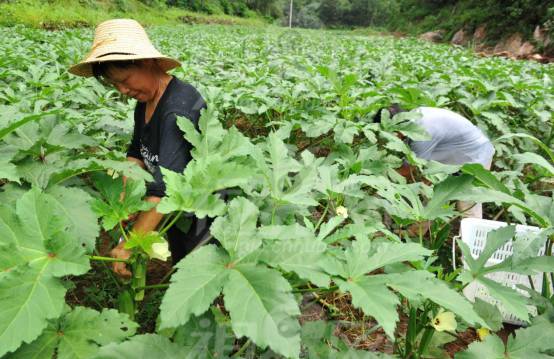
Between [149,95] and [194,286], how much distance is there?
136cm

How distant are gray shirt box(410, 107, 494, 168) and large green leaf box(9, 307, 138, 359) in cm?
284

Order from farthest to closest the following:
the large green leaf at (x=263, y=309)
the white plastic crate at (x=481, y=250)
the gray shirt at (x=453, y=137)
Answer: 1. the gray shirt at (x=453, y=137)
2. the white plastic crate at (x=481, y=250)
3. the large green leaf at (x=263, y=309)

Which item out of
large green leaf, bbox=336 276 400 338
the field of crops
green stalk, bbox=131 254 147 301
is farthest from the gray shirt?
green stalk, bbox=131 254 147 301

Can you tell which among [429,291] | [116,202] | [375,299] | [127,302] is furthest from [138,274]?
[429,291]

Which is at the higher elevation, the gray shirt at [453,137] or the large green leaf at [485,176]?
the large green leaf at [485,176]

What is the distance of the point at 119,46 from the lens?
1.80m

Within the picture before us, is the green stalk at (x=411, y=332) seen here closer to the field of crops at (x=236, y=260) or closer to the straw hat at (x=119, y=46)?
the field of crops at (x=236, y=260)

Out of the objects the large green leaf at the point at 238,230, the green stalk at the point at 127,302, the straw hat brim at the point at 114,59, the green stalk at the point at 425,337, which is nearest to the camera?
the large green leaf at the point at 238,230

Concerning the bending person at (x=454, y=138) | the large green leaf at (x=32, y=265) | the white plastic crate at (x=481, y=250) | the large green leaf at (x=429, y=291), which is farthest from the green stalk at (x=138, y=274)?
the bending person at (x=454, y=138)

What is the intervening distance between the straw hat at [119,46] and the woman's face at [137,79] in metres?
0.08

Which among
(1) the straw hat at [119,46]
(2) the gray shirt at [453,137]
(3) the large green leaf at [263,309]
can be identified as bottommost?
(2) the gray shirt at [453,137]

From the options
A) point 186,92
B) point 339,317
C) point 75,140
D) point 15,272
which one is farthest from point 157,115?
point 339,317

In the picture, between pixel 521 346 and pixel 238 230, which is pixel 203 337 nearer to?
pixel 238 230

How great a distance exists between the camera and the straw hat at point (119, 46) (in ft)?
5.84
